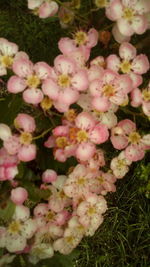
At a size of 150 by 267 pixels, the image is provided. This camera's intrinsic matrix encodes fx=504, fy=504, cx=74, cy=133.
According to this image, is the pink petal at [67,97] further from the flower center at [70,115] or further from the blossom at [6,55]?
the blossom at [6,55]

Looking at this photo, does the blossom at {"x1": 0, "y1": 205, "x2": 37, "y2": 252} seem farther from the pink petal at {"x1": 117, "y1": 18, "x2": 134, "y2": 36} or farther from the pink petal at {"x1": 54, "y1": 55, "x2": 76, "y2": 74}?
the pink petal at {"x1": 117, "y1": 18, "x2": 134, "y2": 36}

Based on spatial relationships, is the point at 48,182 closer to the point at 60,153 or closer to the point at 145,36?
the point at 60,153

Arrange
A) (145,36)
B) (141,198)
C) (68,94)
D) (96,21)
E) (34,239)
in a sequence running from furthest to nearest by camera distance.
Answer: (141,198) < (145,36) < (96,21) < (34,239) < (68,94)

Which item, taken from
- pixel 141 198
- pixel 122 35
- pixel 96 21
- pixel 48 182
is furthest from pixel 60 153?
pixel 141 198

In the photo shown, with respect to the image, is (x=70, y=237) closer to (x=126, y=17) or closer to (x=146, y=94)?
(x=146, y=94)

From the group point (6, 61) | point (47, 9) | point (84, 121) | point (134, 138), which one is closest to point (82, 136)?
point (84, 121)

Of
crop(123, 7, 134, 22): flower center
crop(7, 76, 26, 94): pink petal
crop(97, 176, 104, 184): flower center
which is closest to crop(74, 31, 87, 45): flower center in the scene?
crop(123, 7, 134, 22): flower center

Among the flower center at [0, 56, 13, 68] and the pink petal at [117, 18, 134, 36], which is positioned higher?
the pink petal at [117, 18, 134, 36]

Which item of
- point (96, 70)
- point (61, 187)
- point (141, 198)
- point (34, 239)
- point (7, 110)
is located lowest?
point (141, 198)
